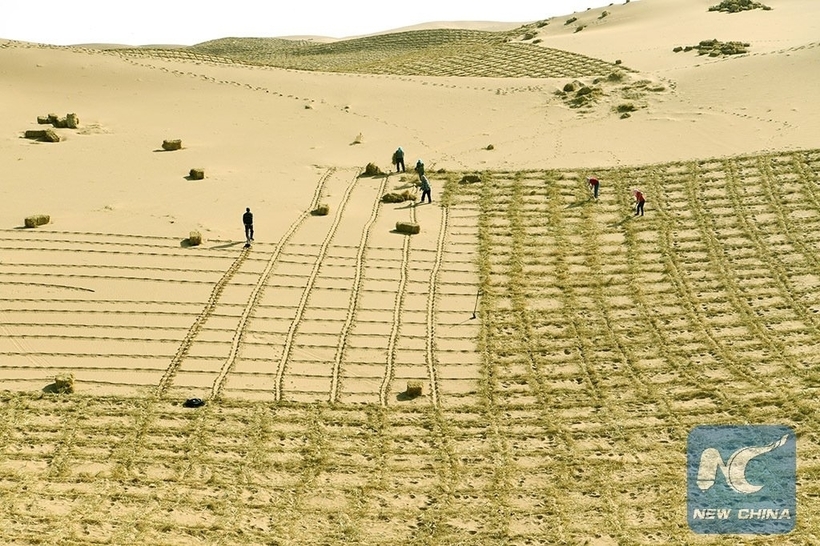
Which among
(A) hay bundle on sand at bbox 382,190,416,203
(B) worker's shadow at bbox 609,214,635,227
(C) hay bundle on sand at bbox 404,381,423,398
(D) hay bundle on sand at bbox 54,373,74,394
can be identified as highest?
(A) hay bundle on sand at bbox 382,190,416,203

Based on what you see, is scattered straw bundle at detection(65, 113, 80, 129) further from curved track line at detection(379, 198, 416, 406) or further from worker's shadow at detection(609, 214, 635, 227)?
worker's shadow at detection(609, 214, 635, 227)

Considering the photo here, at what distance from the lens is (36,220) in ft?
69.9

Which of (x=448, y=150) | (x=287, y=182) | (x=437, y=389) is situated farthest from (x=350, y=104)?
(x=437, y=389)

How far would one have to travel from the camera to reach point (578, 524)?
41.4 feet

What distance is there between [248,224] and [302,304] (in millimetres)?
3105

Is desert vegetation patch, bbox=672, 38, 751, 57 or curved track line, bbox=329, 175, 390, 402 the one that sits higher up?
desert vegetation patch, bbox=672, 38, 751, 57

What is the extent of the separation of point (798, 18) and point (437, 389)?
36802 mm

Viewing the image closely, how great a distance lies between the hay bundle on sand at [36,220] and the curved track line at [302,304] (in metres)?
6.06

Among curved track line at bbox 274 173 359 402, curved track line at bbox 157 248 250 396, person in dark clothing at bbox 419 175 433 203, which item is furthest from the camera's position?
person in dark clothing at bbox 419 175 433 203

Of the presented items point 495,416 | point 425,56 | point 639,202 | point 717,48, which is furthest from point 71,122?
point 717,48

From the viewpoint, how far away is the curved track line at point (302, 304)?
16.3 metres

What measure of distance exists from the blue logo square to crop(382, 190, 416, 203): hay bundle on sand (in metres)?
11.6

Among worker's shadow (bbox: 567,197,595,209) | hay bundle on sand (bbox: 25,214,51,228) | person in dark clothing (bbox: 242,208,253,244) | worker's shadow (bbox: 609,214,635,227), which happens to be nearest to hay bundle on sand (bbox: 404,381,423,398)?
person in dark clothing (bbox: 242,208,253,244)

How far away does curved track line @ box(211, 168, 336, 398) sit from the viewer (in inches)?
637
